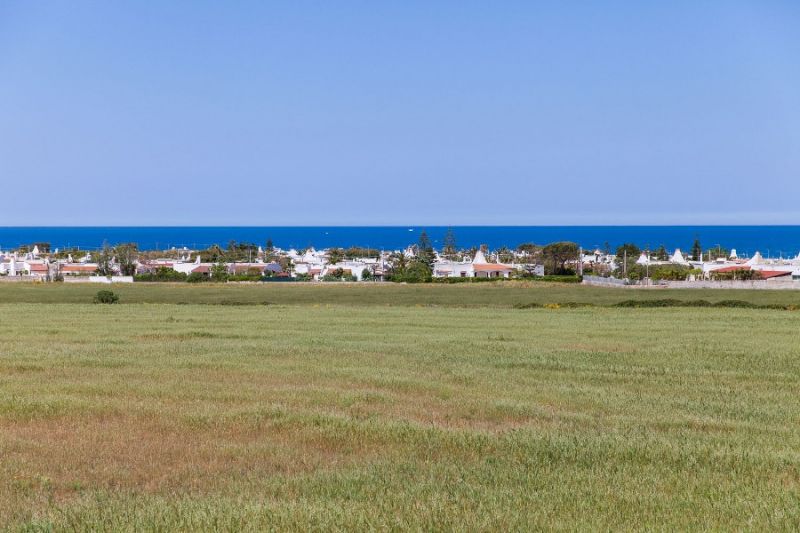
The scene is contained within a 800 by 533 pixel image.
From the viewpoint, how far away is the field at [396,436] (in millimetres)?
7848

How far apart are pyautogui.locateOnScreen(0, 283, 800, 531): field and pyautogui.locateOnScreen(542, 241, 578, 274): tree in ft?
433

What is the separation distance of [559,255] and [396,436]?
14744 centimetres

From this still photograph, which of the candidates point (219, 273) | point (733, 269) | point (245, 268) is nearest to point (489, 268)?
point (733, 269)

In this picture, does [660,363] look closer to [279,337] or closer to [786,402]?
[786,402]

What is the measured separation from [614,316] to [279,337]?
19.0 m

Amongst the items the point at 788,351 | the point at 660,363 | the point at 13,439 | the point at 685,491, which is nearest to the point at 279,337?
the point at 660,363

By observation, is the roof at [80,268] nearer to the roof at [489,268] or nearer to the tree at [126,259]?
the tree at [126,259]

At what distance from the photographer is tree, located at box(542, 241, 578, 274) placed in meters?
154

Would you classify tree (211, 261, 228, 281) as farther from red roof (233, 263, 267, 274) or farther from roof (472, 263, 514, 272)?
roof (472, 263, 514, 272)

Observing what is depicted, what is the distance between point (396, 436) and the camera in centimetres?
1128

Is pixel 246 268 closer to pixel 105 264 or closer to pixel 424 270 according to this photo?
pixel 105 264

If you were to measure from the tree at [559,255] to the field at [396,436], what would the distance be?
132072 millimetres

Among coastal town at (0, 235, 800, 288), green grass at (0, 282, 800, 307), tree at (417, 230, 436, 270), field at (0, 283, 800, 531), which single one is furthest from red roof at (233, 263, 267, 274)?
field at (0, 283, 800, 531)

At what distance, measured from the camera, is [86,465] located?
9.81m
